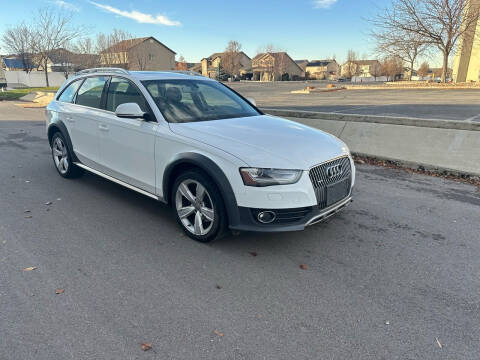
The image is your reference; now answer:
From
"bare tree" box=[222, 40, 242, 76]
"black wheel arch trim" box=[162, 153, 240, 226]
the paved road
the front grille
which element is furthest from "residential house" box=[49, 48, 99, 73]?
"bare tree" box=[222, 40, 242, 76]

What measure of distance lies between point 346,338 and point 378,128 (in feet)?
18.6

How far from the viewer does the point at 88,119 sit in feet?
16.1

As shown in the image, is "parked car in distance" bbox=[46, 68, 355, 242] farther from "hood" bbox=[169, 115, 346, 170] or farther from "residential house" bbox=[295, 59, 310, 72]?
"residential house" bbox=[295, 59, 310, 72]

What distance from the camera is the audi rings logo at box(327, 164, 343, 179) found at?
344cm

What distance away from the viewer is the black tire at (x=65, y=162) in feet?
18.6

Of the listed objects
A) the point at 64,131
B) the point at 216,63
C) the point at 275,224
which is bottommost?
the point at 275,224

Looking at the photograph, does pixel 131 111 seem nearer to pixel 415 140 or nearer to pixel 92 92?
pixel 92 92

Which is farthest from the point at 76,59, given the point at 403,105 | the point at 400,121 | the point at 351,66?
the point at 351,66

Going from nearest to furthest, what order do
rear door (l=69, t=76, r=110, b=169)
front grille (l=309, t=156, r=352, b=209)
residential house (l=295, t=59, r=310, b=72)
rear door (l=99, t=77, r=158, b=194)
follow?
front grille (l=309, t=156, r=352, b=209) → rear door (l=99, t=77, r=158, b=194) → rear door (l=69, t=76, r=110, b=169) → residential house (l=295, t=59, r=310, b=72)

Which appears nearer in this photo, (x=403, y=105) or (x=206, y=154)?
(x=206, y=154)

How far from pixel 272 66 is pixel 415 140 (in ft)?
282

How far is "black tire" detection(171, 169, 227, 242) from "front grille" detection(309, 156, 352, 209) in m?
0.92

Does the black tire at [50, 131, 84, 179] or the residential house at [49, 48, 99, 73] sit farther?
the residential house at [49, 48, 99, 73]

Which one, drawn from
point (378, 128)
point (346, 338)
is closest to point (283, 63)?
point (378, 128)
